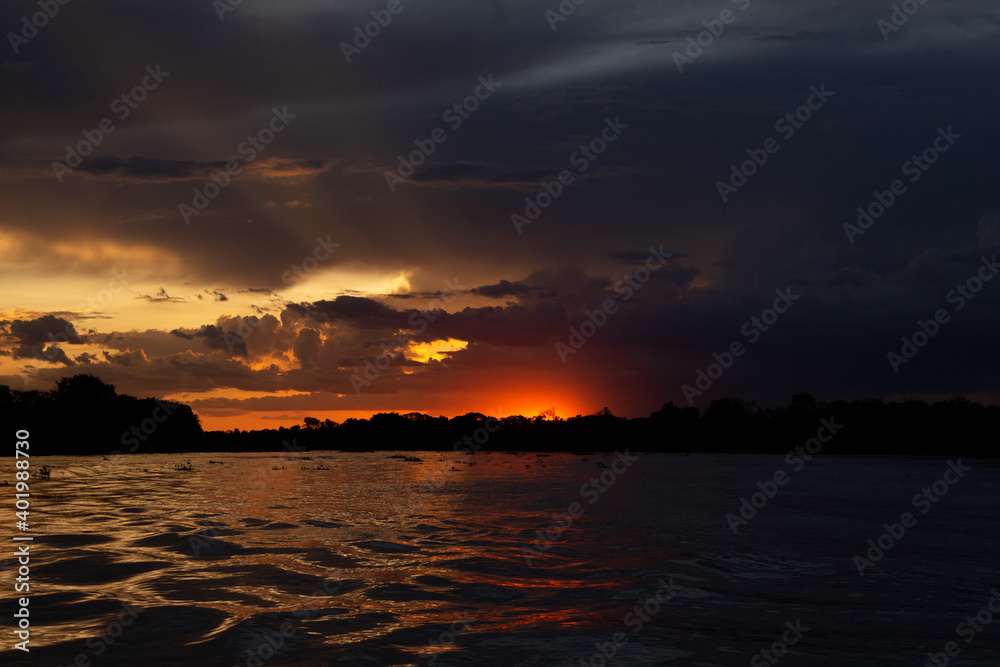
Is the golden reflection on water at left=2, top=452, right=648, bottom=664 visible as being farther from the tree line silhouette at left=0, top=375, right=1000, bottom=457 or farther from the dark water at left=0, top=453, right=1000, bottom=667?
the tree line silhouette at left=0, top=375, right=1000, bottom=457

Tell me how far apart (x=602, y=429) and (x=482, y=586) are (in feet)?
533

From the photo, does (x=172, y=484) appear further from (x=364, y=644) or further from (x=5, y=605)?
(x=364, y=644)

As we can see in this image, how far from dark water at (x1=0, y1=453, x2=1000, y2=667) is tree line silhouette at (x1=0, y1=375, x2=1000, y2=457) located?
109m

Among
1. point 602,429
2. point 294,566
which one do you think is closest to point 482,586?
point 294,566

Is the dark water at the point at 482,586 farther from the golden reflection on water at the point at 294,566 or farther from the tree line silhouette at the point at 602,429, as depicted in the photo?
the tree line silhouette at the point at 602,429

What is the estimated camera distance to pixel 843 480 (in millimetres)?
59406

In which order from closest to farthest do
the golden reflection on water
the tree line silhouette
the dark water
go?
the dark water < the golden reflection on water < the tree line silhouette

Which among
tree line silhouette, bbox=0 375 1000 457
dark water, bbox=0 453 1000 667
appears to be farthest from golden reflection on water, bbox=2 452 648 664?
tree line silhouette, bbox=0 375 1000 457

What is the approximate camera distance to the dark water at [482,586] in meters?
11.9

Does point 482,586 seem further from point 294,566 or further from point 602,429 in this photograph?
point 602,429

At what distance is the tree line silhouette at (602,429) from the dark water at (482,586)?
10936 cm

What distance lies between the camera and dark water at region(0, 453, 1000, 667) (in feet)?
39.1

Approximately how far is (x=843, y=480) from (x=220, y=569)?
5542 cm

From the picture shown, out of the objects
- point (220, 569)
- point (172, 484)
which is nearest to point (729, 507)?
point (220, 569)
